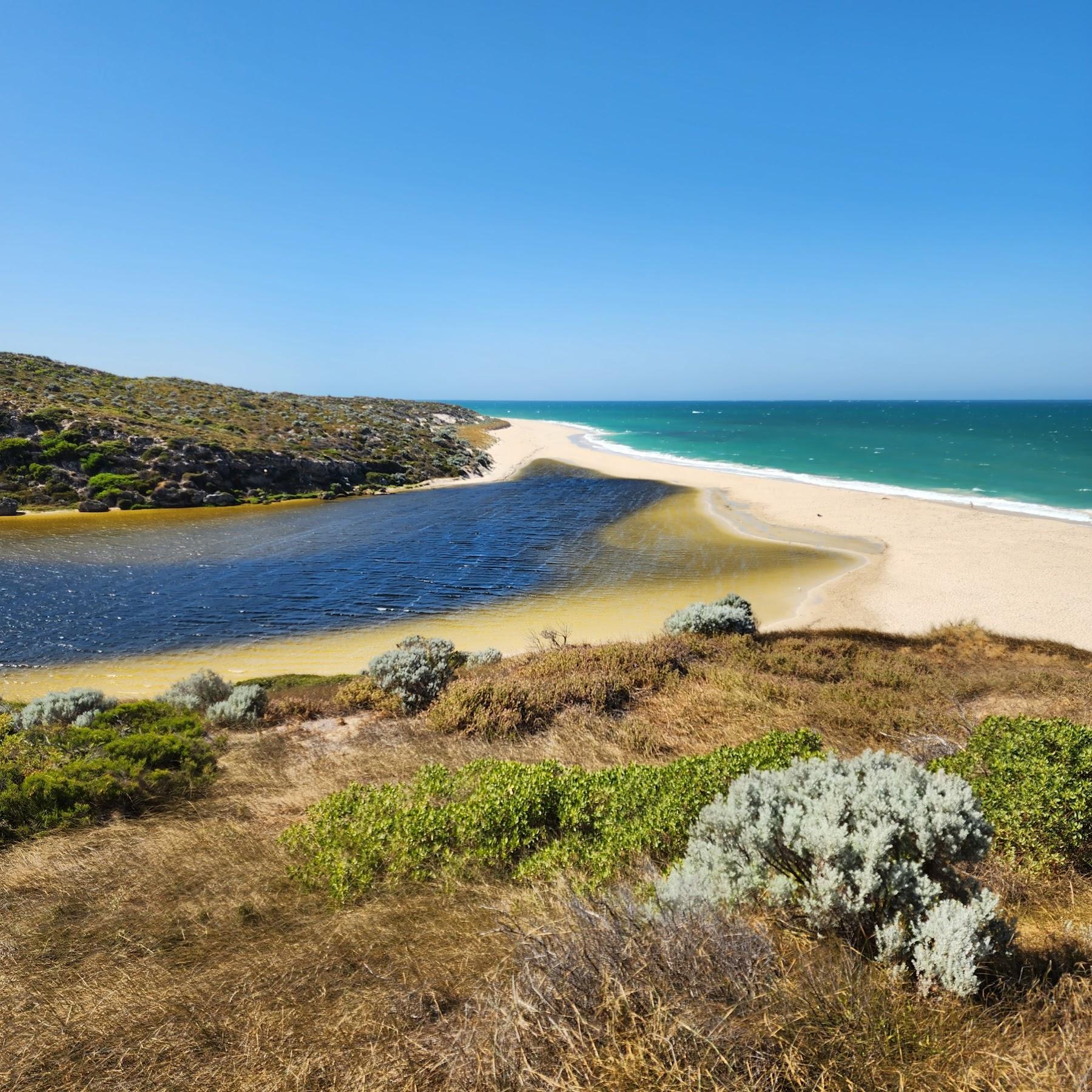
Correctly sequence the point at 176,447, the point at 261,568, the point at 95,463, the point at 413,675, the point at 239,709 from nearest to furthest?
the point at 239,709 < the point at 413,675 < the point at 261,568 < the point at 95,463 < the point at 176,447

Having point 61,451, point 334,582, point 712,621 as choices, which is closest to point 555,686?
point 712,621

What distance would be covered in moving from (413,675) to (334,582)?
1463 cm

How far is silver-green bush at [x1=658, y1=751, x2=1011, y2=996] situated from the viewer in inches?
126

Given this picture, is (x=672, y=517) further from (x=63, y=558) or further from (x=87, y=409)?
(x=87, y=409)

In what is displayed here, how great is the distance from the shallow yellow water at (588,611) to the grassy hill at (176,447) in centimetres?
843

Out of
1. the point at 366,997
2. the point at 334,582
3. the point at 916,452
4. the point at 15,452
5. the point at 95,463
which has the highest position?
the point at 916,452

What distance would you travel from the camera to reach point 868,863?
11.3 feet

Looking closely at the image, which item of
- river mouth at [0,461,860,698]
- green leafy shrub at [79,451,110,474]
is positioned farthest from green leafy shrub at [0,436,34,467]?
river mouth at [0,461,860,698]

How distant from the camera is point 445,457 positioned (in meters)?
63.0

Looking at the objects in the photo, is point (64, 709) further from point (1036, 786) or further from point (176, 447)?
point (176, 447)

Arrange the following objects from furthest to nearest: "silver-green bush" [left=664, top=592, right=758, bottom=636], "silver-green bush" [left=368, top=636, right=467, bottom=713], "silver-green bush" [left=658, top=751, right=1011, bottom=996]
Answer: "silver-green bush" [left=664, top=592, right=758, bottom=636], "silver-green bush" [left=368, top=636, right=467, bottom=713], "silver-green bush" [left=658, top=751, right=1011, bottom=996]

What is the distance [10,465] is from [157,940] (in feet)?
163

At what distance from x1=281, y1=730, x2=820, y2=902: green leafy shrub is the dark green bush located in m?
2.50

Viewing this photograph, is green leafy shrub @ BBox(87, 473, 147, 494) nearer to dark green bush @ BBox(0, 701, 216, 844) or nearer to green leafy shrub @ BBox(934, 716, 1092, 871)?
dark green bush @ BBox(0, 701, 216, 844)
